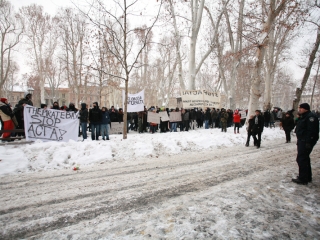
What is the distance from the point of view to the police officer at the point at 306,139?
4.29 meters

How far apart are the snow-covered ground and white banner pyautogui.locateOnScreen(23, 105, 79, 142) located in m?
0.98

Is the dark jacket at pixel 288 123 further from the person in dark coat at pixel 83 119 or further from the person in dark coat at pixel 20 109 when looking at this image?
the person in dark coat at pixel 20 109

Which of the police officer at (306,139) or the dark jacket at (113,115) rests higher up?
the dark jacket at (113,115)

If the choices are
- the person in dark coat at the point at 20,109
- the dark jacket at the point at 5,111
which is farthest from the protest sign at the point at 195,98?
the dark jacket at the point at 5,111

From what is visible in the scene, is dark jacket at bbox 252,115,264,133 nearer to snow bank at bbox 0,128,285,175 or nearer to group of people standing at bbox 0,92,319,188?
group of people standing at bbox 0,92,319,188

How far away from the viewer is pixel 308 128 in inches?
173

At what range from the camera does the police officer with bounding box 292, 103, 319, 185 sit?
4286 millimetres

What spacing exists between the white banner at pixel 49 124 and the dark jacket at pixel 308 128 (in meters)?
8.25

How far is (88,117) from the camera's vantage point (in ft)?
34.6

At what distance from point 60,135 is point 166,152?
460 cm

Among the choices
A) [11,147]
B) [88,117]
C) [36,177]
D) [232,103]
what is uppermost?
[232,103]

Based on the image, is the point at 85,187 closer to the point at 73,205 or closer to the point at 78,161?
the point at 73,205

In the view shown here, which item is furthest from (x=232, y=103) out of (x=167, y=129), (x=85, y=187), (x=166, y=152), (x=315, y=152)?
(x=85, y=187)

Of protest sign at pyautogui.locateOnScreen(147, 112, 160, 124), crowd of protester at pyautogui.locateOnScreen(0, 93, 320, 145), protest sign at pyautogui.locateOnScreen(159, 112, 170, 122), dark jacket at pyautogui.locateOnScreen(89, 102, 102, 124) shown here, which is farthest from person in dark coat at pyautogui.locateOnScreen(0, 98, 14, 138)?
protest sign at pyautogui.locateOnScreen(159, 112, 170, 122)
